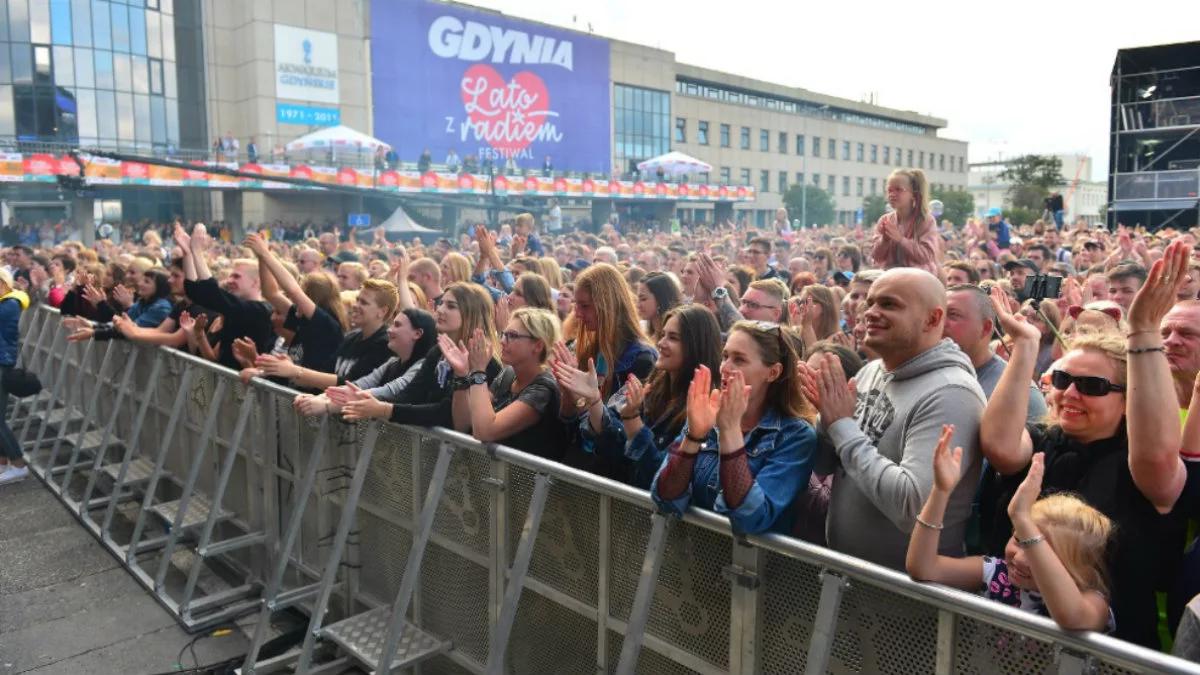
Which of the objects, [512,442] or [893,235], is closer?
[512,442]

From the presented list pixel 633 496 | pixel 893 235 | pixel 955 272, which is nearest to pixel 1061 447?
pixel 633 496

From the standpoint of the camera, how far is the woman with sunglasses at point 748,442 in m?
2.58

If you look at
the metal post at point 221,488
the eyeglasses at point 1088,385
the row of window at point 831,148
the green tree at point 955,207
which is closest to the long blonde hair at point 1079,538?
the eyeglasses at point 1088,385

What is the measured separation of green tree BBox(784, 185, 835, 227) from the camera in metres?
60.9

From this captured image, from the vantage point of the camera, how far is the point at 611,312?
4.37 m

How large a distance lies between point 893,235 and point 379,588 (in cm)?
416

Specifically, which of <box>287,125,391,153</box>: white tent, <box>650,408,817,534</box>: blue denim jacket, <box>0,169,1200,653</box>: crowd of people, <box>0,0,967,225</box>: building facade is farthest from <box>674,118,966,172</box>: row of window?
<box>650,408,817,534</box>: blue denim jacket

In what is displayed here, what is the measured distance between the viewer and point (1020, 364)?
2510mm

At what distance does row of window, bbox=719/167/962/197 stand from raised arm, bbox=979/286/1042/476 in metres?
63.5

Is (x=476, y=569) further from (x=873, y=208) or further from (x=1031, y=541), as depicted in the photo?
(x=873, y=208)

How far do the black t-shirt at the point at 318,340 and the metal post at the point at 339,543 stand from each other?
1.51 metres

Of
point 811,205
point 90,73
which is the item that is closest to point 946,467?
point 90,73

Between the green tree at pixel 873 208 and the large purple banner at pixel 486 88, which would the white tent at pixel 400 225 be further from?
the green tree at pixel 873 208

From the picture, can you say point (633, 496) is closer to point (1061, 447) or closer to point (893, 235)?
point (1061, 447)
